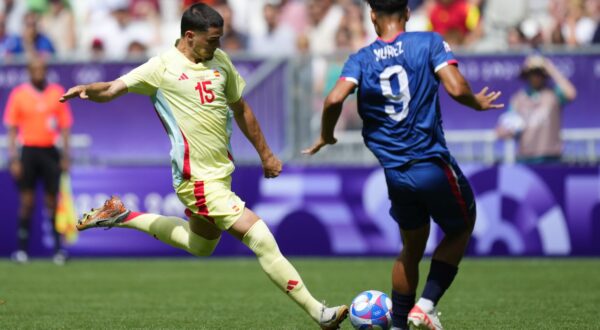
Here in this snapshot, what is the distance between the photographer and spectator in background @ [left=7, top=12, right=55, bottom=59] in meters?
19.4

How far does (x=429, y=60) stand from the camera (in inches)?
299

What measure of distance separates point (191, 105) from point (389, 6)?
1.69 meters

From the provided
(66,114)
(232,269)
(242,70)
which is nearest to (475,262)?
(232,269)

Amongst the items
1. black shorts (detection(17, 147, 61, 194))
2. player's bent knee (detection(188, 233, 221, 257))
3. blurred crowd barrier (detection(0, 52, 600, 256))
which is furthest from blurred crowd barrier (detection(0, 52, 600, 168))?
player's bent knee (detection(188, 233, 221, 257))

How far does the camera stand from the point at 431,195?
25.1 feet

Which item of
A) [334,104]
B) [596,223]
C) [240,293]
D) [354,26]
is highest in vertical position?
[334,104]

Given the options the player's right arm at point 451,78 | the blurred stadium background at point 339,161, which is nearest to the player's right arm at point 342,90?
the player's right arm at point 451,78

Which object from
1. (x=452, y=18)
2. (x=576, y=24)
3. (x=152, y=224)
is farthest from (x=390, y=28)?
(x=576, y=24)

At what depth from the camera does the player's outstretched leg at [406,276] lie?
25.9 feet

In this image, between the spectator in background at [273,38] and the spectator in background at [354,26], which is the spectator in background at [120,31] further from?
the spectator in background at [354,26]

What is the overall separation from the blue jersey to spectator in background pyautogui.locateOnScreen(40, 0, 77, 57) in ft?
45.4

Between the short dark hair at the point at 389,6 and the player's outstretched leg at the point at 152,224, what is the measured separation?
2.37 metres

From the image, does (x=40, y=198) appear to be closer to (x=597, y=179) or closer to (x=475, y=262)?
(x=475, y=262)

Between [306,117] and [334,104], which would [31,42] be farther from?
[334,104]
